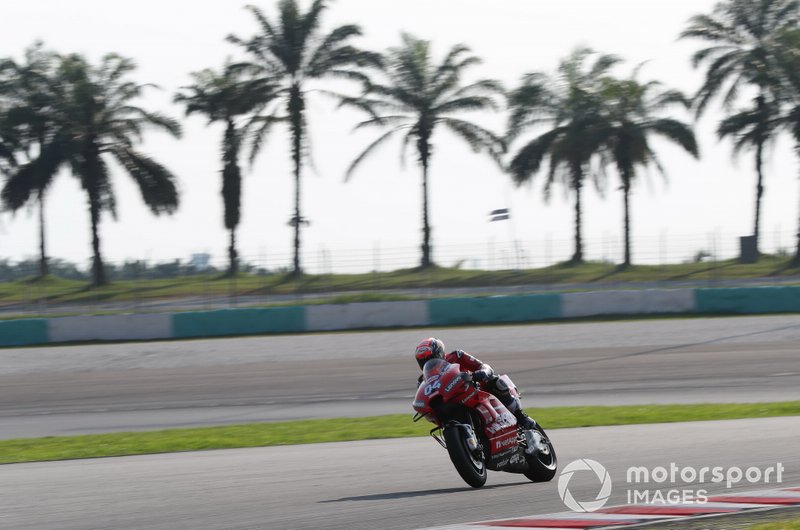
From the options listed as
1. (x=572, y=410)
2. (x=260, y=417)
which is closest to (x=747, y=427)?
(x=572, y=410)

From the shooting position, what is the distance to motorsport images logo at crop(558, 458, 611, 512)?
8438mm

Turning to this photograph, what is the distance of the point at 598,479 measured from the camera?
9531 millimetres

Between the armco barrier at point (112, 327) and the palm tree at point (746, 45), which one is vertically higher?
the palm tree at point (746, 45)

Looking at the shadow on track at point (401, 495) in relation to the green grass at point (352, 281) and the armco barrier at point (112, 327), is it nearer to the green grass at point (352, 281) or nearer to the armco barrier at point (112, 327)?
the armco barrier at point (112, 327)

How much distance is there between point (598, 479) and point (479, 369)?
1.45m

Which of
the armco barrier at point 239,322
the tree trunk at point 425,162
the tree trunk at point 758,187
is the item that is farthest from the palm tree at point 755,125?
the armco barrier at point 239,322

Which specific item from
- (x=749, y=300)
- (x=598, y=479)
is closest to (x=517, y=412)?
(x=598, y=479)

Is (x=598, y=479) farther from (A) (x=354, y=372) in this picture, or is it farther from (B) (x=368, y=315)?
(B) (x=368, y=315)

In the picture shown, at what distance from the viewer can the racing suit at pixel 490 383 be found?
957cm

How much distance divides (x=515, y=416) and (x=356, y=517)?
2072 mm

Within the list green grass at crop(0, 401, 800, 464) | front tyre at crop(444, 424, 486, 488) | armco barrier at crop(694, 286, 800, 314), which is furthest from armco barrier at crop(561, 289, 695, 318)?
front tyre at crop(444, 424, 486, 488)

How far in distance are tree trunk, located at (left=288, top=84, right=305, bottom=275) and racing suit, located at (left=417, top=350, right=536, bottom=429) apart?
31470mm

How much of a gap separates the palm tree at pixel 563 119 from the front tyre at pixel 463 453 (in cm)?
3547

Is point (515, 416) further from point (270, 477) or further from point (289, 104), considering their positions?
Answer: point (289, 104)
